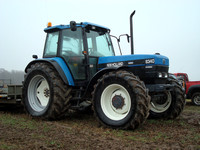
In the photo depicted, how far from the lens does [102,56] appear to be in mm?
6457

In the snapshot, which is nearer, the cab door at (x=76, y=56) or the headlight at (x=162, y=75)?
the headlight at (x=162, y=75)

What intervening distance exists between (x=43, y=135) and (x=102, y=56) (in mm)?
2861

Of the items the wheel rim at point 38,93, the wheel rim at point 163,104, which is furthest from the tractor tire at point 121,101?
the wheel rim at point 38,93

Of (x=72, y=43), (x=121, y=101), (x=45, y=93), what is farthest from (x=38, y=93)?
(x=121, y=101)

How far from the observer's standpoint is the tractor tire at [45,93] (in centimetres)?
582

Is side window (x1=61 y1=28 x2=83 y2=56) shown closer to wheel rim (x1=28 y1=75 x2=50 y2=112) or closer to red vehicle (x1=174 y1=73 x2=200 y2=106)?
wheel rim (x1=28 y1=75 x2=50 y2=112)

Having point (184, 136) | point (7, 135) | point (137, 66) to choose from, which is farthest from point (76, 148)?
point (137, 66)

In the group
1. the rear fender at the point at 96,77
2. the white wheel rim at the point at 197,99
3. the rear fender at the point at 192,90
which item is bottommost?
the white wheel rim at the point at 197,99

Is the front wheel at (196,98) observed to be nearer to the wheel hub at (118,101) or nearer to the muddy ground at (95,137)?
the muddy ground at (95,137)

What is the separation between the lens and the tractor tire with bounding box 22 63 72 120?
229 inches

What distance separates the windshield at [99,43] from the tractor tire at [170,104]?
1.85 metres

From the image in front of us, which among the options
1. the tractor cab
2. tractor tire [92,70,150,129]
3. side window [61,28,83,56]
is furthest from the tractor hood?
side window [61,28,83,56]

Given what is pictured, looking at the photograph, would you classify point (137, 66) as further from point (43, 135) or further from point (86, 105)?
point (43, 135)

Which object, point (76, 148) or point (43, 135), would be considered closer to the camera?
point (76, 148)
